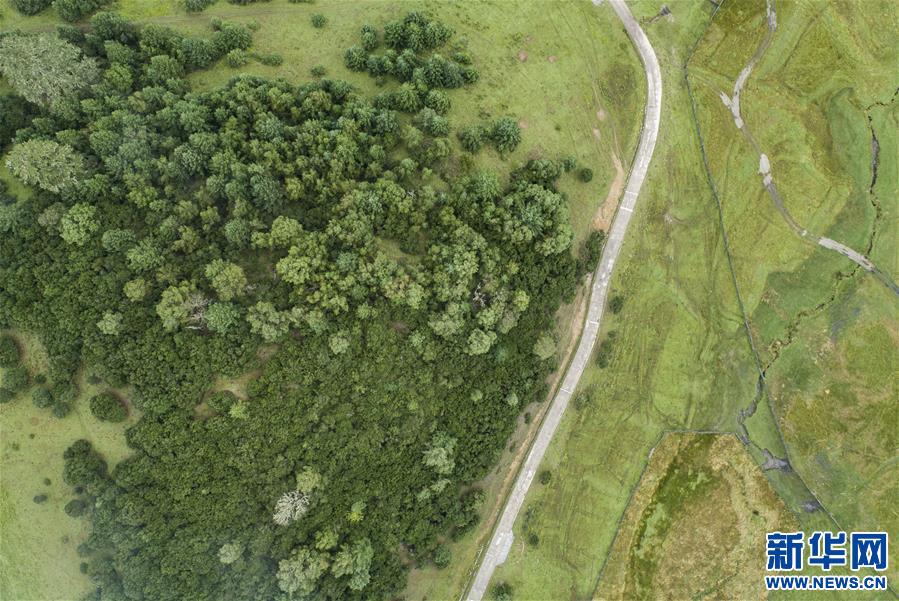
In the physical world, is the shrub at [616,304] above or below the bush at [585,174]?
below

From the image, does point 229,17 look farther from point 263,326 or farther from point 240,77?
point 263,326

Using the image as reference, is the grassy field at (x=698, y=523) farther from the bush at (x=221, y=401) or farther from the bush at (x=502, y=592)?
the bush at (x=221, y=401)

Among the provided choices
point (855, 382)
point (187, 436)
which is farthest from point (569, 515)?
point (187, 436)

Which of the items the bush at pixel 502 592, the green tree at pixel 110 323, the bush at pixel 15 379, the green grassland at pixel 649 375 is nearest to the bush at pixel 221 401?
the green tree at pixel 110 323

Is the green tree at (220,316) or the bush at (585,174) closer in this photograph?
the green tree at (220,316)

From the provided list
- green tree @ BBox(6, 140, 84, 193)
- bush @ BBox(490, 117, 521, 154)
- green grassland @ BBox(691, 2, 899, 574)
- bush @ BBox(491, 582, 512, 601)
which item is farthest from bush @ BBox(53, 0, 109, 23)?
bush @ BBox(491, 582, 512, 601)

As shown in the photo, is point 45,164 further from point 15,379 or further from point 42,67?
point 15,379
